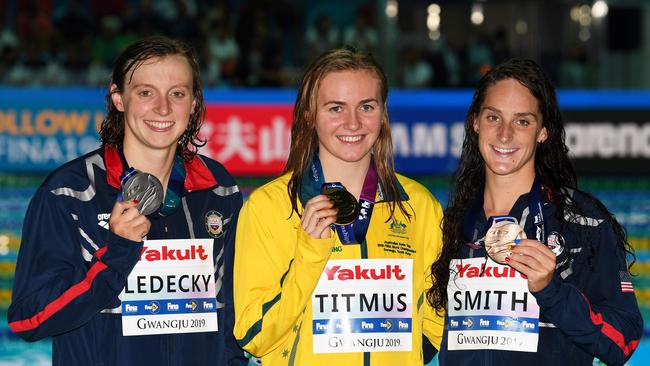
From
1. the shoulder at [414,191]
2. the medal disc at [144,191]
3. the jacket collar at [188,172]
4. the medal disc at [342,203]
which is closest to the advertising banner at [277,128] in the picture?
the jacket collar at [188,172]

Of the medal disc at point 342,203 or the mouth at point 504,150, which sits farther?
the mouth at point 504,150

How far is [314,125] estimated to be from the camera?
11.2 feet

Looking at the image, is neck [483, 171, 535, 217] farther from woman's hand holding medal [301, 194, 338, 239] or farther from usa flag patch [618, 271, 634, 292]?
woman's hand holding medal [301, 194, 338, 239]

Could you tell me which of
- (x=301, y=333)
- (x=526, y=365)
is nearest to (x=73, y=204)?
(x=301, y=333)

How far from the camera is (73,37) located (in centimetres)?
1437

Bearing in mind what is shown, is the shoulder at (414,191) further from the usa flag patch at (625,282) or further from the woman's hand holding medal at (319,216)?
the usa flag patch at (625,282)

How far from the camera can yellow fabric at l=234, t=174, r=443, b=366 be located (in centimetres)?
313

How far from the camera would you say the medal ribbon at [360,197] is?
325cm

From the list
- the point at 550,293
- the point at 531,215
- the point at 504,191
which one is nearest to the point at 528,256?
the point at 550,293

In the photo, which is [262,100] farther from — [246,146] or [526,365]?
[526,365]

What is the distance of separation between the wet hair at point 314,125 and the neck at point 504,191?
12.0 inches

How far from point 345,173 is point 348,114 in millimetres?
217

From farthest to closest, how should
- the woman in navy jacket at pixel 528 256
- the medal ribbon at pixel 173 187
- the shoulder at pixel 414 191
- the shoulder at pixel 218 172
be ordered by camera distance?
the shoulder at pixel 218 172 → the shoulder at pixel 414 191 → the medal ribbon at pixel 173 187 → the woman in navy jacket at pixel 528 256

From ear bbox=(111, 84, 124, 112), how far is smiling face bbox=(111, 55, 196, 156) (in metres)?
0.02
